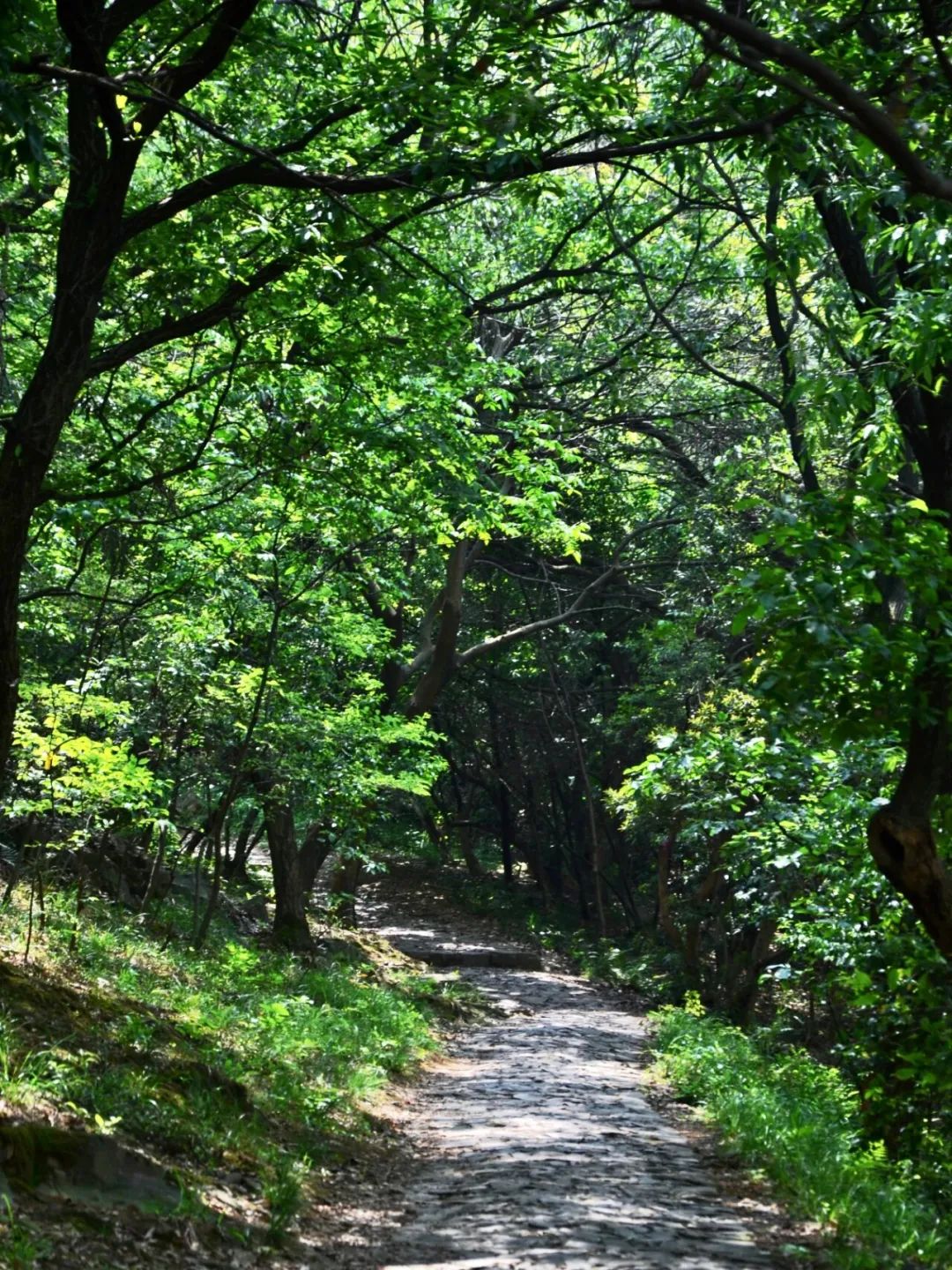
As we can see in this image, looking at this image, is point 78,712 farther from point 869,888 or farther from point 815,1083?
point 815,1083

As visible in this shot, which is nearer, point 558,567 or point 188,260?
point 188,260

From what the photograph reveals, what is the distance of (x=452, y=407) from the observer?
12625 millimetres

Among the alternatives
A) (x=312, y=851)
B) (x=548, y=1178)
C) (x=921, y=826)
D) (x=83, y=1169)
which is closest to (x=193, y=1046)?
(x=548, y=1178)

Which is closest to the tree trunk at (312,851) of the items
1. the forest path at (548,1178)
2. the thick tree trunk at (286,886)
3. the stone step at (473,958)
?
the thick tree trunk at (286,886)

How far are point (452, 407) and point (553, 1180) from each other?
751cm

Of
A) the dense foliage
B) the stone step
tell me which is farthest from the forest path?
the stone step

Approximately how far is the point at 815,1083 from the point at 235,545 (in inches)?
293

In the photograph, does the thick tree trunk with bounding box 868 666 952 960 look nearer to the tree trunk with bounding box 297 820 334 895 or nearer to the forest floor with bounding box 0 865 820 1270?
the forest floor with bounding box 0 865 820 1270

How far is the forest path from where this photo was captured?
5934mm

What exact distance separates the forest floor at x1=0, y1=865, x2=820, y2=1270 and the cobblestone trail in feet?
0.05

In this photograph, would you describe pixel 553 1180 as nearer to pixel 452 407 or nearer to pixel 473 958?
pixel 452 407

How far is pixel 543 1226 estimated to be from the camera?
634cm

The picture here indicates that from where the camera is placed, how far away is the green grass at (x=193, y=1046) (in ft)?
21.0

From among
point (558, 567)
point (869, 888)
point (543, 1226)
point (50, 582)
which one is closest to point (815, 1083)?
point (869, 888)
